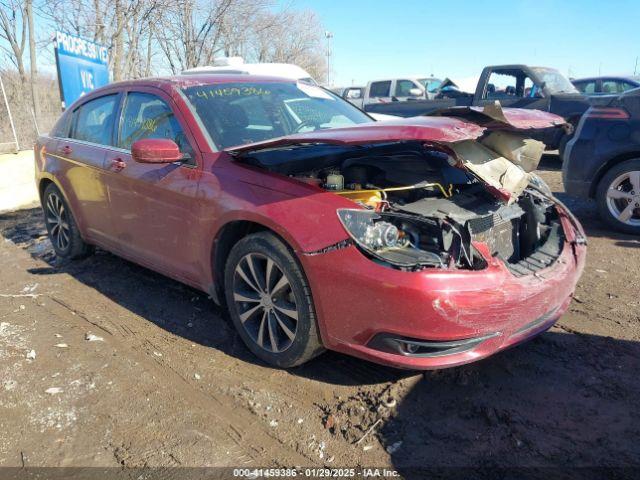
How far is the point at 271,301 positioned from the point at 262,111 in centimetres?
168

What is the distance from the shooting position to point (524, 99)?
34.7ft

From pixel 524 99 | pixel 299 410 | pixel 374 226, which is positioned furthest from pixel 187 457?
pixel 524 99

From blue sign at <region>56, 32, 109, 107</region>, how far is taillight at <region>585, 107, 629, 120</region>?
9547mm

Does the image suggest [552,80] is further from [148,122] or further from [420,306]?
[420,306]

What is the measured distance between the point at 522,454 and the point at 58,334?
3.24 metres

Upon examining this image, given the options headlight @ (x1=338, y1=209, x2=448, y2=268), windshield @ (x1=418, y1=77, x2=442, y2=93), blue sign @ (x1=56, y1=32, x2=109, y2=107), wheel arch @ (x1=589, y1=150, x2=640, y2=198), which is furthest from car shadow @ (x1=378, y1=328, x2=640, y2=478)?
windshield @ (x1=418, y1=77, x2=442, y2=93)

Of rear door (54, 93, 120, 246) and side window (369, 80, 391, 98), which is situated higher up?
side window (369, 80, 391, 98)

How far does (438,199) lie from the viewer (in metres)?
3.00

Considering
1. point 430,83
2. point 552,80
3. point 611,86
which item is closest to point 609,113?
point 552,80

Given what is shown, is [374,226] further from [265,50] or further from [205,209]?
[265,50]

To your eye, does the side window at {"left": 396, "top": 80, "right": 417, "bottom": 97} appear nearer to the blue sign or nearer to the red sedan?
the blue sign

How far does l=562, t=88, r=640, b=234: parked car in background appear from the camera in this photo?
536cm

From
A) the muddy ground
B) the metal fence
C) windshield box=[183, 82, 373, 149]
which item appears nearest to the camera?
the muddy ground

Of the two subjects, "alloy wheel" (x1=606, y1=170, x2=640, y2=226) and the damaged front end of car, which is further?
"alloy wheel" (x1=606, y1=170, x2=640, y2=226)
